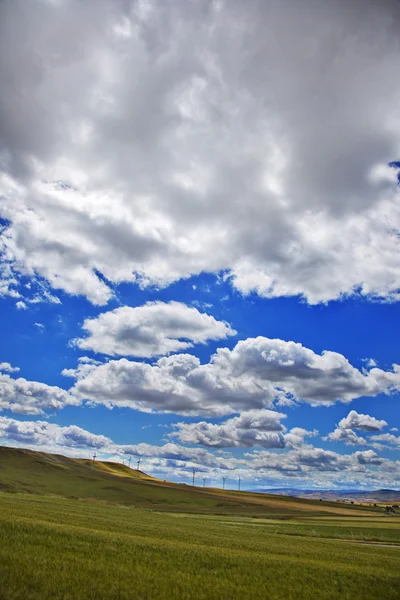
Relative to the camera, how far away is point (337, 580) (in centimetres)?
2180

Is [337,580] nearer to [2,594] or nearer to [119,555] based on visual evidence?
[119,555]

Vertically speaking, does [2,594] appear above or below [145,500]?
above

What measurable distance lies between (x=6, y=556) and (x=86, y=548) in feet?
18.6

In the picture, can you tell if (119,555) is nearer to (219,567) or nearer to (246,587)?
(219,567)

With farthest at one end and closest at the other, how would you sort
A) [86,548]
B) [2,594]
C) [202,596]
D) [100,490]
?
[100,490] → [86,548] → [202,596] → [2,594]

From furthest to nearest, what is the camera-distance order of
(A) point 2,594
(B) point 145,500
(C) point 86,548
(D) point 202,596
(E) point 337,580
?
(B) point 145,500 < (C) point 86,548 < (E) point 337,580 < (D) point 202,596 < (A) point 2,594

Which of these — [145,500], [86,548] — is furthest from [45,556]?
[145,500]

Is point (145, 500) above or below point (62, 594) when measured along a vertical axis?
below

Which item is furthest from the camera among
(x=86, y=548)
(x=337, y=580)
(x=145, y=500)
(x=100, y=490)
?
(x=100, y=490)

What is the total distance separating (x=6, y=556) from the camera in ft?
61.7

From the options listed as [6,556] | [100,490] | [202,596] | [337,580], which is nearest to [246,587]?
[202,596]

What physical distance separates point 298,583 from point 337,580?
3193 mm

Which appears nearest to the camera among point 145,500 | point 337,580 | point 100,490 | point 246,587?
point 246,587

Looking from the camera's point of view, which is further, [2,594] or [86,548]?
[86,548]
